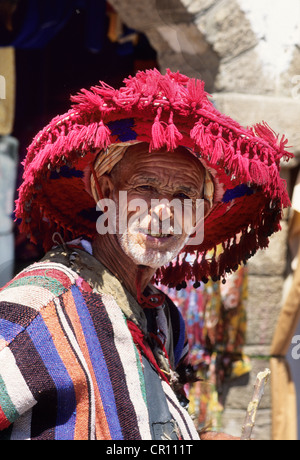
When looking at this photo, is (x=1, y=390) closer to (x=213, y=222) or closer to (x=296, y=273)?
(x=213, y=222)

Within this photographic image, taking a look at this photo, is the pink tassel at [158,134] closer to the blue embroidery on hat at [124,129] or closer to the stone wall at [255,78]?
the blue embroidery on hat at [124,129]

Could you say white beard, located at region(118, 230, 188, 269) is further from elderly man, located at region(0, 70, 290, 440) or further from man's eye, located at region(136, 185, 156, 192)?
man's eye, located at region(136, 185, 156, 192)

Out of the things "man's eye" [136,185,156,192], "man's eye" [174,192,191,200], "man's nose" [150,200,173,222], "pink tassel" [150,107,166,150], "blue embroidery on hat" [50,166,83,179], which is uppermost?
"pink tassel" [150,107,166,150]

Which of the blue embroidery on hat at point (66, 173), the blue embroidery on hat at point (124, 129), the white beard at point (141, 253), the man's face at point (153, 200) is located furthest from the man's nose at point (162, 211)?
the blue embroidery on hat at point (66, 173)

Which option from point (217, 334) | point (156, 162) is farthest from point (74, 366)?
point (217, 334)

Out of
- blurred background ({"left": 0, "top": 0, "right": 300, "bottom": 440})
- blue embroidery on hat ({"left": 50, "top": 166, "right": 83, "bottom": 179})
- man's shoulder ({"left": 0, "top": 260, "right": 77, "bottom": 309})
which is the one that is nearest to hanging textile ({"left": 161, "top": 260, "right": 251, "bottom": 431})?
blurred background ({"left": 0, "top": 0, "right": 300, "bottom": 440})

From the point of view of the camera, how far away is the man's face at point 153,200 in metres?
2.00

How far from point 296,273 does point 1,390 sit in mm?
2913

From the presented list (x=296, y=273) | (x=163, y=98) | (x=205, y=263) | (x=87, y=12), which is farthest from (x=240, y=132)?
(x=87, y=12)

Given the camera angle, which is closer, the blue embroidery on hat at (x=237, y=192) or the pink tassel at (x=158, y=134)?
the pink tassel at (x=158, y=134)

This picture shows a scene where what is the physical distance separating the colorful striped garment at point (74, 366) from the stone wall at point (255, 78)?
237 centimetres

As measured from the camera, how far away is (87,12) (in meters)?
5.05

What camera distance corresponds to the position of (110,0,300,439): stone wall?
161 inches
